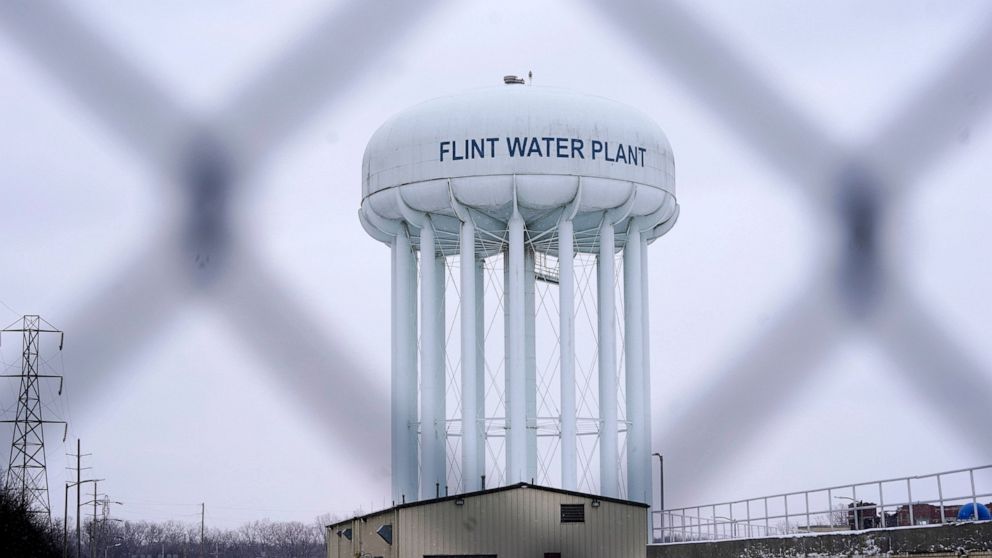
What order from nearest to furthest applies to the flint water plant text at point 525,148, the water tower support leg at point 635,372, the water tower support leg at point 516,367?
the water tower support leg at point 516,367, the flint water plant text at point 525,148, the water tower support leg at point 635,372

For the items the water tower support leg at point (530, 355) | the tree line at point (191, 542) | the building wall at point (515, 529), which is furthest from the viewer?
the tree line at point (191, 542)

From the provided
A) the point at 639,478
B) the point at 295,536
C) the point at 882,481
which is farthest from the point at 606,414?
the point at 295,536

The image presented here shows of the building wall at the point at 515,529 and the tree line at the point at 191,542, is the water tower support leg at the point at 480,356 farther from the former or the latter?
A: the tree line at the point at 191,542

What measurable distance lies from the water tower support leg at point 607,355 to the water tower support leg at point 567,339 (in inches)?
46.0

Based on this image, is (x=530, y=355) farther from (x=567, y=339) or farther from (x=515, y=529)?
(x=515, y=529)

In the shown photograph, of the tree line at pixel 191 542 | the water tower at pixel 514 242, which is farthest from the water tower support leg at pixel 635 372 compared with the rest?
the tree line at pixel 191 542

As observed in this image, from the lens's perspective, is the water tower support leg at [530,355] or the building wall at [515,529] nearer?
the building wall at [515,529]

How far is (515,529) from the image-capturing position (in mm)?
32938

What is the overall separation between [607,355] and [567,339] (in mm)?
1670

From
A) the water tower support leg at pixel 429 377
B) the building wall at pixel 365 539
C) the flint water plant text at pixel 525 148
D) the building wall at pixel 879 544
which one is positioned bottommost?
the building wall at pixel 879 544

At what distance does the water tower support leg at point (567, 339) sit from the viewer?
1554 inches

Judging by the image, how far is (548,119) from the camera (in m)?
40.8

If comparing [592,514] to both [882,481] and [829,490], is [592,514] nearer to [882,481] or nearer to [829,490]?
[829,490]

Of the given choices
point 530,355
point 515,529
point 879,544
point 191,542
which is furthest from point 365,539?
point 191,542
